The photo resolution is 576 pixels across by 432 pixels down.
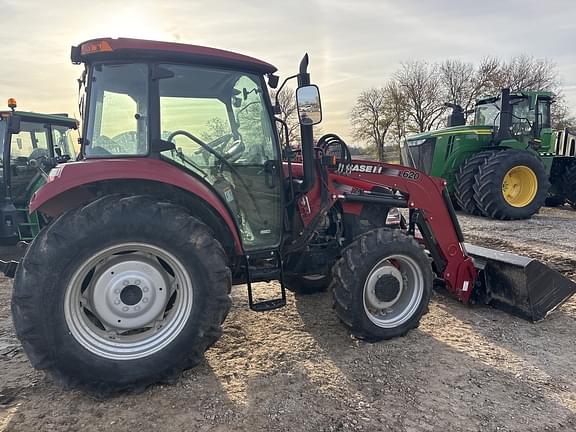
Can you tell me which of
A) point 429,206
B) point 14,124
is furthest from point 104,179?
Answer: point 14,124

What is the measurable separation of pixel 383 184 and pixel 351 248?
0.79m

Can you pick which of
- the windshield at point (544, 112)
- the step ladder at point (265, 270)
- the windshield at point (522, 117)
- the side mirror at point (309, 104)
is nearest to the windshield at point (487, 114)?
the windshield at point (522, 117)

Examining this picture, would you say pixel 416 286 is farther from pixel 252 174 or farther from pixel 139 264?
pixel 139 264

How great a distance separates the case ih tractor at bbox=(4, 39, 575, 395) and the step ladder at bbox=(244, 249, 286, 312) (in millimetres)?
12

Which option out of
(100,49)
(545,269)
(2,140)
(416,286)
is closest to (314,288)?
(416,286)

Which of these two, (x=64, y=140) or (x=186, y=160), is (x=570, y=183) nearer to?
(x=186, y=160)

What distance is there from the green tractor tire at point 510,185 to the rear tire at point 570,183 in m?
1.96

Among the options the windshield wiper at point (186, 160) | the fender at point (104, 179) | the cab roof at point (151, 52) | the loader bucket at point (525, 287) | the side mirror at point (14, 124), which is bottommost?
the loader bucket at point (525, 287)

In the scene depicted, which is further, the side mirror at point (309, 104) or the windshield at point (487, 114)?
the windshield at point (487, 114)

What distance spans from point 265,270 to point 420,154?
8.08 metres

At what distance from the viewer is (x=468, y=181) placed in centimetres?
978

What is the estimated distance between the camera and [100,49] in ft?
9.31

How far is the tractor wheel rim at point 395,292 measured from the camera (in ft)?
12.0

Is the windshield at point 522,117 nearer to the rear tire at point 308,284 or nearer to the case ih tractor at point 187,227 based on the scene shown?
the case ih tractor at point 187,227
